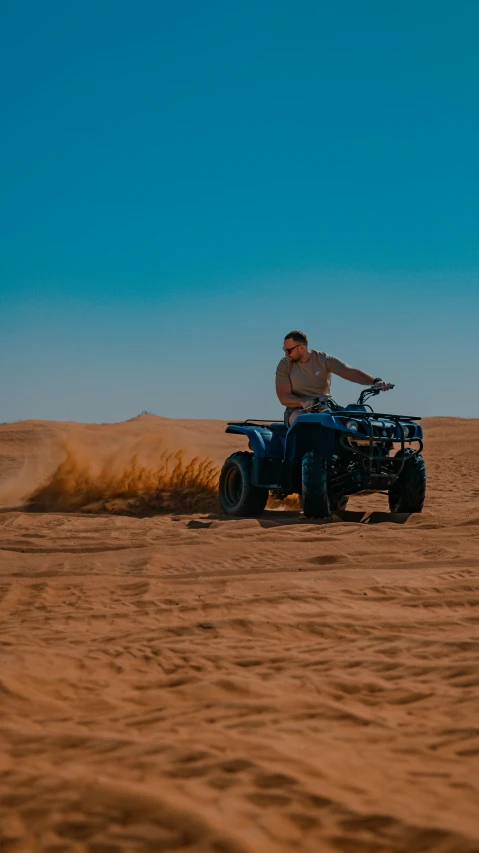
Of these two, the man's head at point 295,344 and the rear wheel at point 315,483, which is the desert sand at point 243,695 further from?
the man's head at point 295,344

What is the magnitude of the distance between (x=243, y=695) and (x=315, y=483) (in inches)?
202

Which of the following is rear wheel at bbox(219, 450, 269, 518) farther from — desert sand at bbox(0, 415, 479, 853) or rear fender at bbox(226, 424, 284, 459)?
desert sand at bbox(0, 415, 479, 853)

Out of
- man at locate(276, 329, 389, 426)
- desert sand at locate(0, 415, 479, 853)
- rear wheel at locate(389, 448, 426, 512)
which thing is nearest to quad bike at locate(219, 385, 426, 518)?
rear wheel at locate(389, 448, 426, 512)

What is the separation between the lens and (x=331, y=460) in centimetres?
852

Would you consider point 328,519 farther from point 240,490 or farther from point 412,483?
point 240,490

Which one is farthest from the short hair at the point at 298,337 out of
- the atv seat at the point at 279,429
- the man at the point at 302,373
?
the atv seat at the point at 279,429

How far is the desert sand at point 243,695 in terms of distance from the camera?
7.09ft

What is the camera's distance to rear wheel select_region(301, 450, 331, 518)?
321 inches

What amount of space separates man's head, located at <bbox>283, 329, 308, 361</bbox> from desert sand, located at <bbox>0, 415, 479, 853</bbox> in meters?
2.27

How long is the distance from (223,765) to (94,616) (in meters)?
2.24

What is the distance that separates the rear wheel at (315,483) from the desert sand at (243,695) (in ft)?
3.36

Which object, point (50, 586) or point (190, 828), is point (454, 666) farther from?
point (50, 586)

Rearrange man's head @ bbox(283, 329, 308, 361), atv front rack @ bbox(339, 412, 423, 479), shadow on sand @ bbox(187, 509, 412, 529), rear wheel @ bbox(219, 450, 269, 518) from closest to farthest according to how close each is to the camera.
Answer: atv front rack @ bbox(339, 412, 423, 479) < shadow on sand @ bbox(187, 509, 412, 529) < man's head @ bbox(283, 329, 308, 361) < rear wheel @ bbox(219, 450, 269, 518)

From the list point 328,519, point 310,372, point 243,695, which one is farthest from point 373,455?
point 243,695
